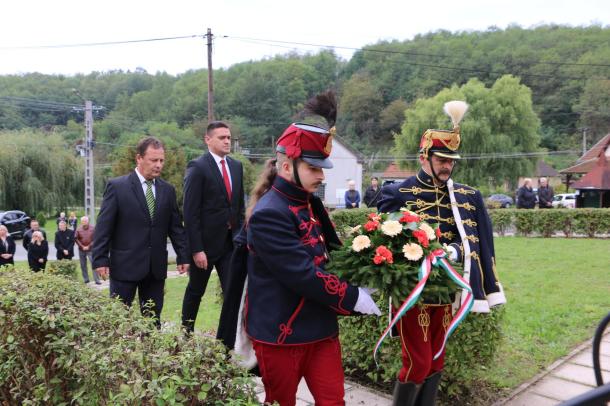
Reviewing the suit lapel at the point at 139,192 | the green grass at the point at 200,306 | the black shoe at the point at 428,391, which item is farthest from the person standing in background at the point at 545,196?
the suit lapel at the point at 139,192

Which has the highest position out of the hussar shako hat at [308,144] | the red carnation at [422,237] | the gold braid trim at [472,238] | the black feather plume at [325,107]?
the black feather plume at [325,107]

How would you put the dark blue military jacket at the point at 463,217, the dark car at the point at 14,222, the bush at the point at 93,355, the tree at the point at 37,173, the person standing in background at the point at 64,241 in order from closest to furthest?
the bush at the point at 93,355 → the dark blue military jacket at the point at 463,217 → the person standing in background at the point at 64,241 → the dark car at the point at 14,222 → the tree at the point at 37,173

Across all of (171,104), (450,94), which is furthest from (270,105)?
(450,94)

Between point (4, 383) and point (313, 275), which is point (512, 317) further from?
point (4, 383)

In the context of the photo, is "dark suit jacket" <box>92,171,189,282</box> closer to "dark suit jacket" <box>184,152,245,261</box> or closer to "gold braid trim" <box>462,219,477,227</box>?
"dark suit jacket" <box>184,152,245,261</box>

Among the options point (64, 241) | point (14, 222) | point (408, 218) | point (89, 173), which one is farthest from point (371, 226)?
point (14, 222)

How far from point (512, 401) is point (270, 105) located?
55.1 meters

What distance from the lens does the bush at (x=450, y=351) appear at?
3.87m

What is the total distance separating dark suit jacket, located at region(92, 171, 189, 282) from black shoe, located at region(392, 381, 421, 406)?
235 cm

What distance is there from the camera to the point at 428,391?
11.1 feet

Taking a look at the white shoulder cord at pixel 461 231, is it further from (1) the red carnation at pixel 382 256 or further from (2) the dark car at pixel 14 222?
(2) the dark car at pixel 14 222

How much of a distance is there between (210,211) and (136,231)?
0.70m

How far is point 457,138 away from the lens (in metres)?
3.72

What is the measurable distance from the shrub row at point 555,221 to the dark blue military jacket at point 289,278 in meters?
16.7
